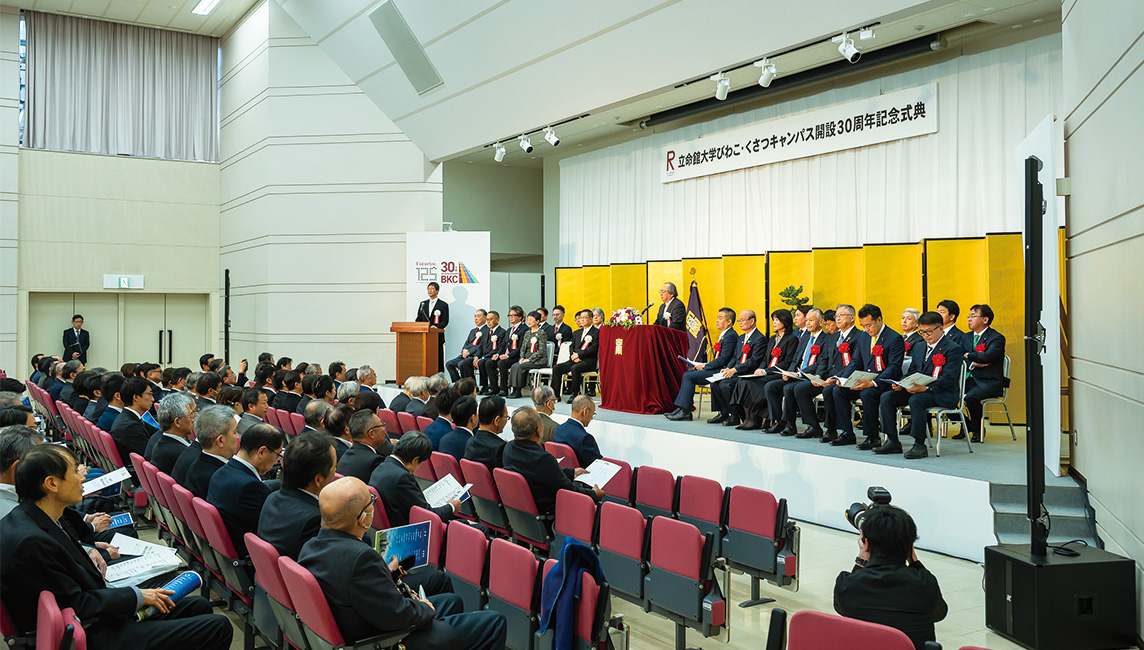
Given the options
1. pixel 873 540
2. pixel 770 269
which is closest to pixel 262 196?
pixel 770 269

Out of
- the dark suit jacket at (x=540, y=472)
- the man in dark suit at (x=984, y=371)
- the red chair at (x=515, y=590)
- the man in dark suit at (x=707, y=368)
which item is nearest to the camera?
the red chair at (x=515, y=590)

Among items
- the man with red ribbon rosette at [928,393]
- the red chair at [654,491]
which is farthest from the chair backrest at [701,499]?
the man with red ribbon rosette at [928,393]

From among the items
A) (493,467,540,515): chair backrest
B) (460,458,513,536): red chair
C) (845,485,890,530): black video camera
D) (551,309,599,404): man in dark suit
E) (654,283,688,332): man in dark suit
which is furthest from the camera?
(551,309,599,404): man in dark suit

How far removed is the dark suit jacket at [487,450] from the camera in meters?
5.01

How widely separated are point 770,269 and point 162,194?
12504 millimetres

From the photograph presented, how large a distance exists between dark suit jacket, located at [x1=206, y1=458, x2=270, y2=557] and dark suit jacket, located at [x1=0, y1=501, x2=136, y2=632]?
36.5 inches

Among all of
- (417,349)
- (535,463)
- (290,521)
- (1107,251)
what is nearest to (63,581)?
(290,521)

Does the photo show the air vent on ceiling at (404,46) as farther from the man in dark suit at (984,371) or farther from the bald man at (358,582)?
the bald man at (358,582)

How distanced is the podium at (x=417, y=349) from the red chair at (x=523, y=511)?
7972 millimetres

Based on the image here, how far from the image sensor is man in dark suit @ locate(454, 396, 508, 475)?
5.01 metres

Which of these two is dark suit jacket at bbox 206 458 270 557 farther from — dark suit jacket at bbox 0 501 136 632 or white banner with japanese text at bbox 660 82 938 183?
white banner with japanese text at bbox 660 82 938 183

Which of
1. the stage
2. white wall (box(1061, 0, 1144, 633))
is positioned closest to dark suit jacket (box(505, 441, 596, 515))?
the stage

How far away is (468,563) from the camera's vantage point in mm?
3512

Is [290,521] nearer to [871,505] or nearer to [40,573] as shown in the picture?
[40,573]
